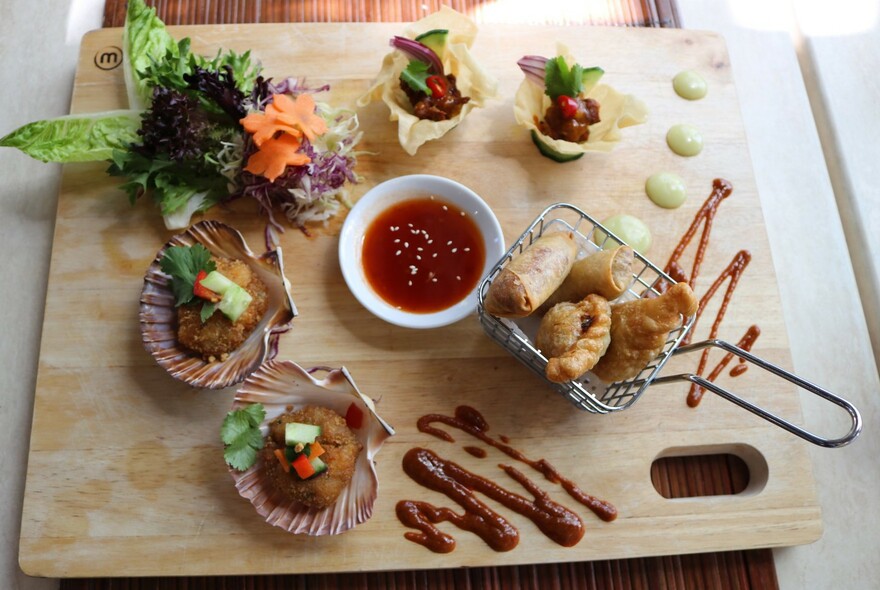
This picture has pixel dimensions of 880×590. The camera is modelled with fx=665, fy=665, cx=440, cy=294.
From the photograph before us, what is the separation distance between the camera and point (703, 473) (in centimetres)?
344

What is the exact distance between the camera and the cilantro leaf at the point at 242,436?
2932 millimetres

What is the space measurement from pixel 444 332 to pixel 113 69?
2359mm

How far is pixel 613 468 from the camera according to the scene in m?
3.22

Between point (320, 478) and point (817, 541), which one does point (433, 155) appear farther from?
point (817, 541)

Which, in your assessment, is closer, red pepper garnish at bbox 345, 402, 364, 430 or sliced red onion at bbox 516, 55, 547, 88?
red pepper garnish at bbox 345, 402, 364, 430

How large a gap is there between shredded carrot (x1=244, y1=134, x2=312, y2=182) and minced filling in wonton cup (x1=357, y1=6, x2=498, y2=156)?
1.75 feet

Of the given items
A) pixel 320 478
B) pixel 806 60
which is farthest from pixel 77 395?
pixel 806 60

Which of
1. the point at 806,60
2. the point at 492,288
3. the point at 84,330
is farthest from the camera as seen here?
the point at 806,60

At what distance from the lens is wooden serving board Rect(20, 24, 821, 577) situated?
10.1 ft

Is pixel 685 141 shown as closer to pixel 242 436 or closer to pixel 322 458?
pixel 322 458

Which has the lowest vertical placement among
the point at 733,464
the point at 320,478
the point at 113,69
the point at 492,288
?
the point at 733,464

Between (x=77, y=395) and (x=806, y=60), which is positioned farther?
(x=806, y=60)

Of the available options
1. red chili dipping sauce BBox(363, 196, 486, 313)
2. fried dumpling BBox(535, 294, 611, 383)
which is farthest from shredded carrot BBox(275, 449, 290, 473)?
fried dumpling BBox(535, 294, 611, 383)

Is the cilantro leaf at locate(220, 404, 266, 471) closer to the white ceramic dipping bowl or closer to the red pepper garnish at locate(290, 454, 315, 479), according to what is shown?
the red pepper garnish at locate(290, 454, 315, 479)
